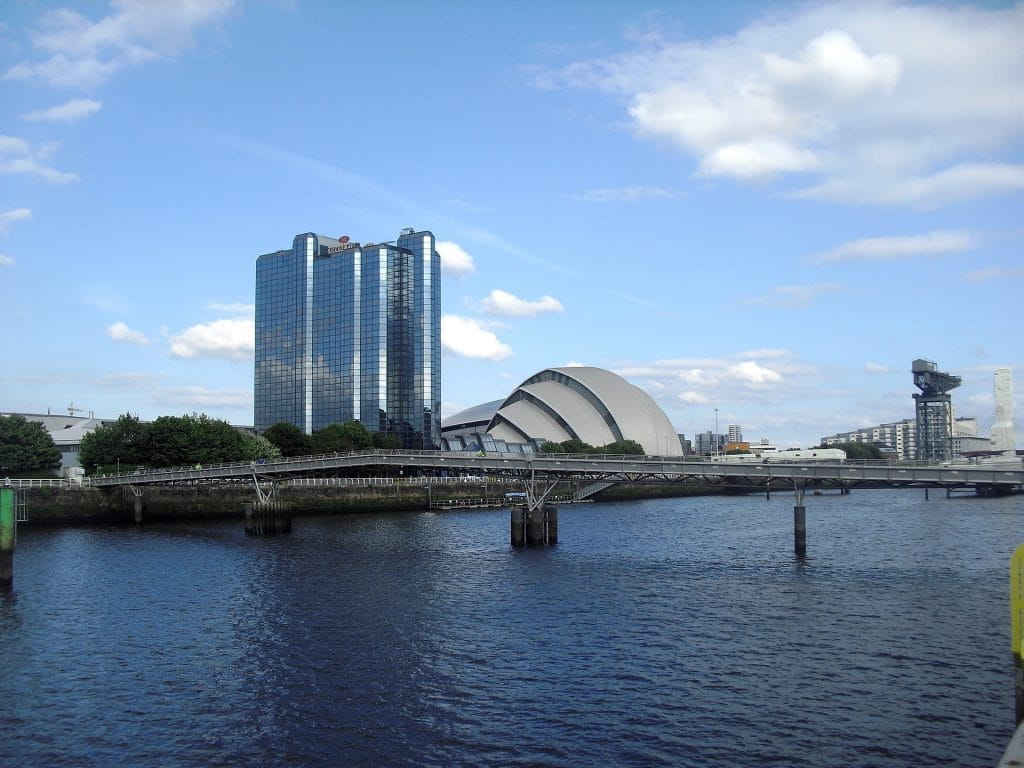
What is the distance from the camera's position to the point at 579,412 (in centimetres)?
17425

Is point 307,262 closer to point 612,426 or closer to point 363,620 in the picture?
point 612,426

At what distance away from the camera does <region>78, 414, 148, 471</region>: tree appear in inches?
4011

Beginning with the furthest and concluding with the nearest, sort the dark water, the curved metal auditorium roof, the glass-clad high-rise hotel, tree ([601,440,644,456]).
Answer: the glass-clad high-rise hotel
the curved metal auditorium roof
tree ([601,440,644,456])
the dark water

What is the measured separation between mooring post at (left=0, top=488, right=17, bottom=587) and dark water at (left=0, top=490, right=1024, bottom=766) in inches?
44.7

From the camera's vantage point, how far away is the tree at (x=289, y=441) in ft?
416

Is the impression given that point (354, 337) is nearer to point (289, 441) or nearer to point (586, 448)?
point (289, 441)

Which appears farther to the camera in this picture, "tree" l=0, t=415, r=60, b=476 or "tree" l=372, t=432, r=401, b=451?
"tree" l=372, t=432, r=401, b=451

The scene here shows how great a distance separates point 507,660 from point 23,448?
84222mm

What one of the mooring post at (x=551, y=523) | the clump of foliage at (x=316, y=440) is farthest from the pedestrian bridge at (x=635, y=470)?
the clump of foliage at (x=316, y=440)

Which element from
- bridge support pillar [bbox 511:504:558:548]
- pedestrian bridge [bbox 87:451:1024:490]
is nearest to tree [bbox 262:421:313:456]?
pedestrian bridge [bbox 87:451:1024:490]

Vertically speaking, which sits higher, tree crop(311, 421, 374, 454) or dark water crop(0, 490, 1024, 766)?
tree crop(311, 421, 374, 454)

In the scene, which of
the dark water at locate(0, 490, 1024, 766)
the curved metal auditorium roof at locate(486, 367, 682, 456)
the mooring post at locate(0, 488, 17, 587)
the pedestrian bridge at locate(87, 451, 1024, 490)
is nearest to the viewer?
the dark water at locate(0, 490, 1024, 766)

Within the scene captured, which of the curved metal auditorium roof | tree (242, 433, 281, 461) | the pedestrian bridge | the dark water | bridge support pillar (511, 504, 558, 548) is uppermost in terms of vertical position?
the curved metal auditorium roof

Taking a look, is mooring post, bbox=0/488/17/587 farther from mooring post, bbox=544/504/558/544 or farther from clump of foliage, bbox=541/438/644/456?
clump of foliage, bbox=541/438/644/456
